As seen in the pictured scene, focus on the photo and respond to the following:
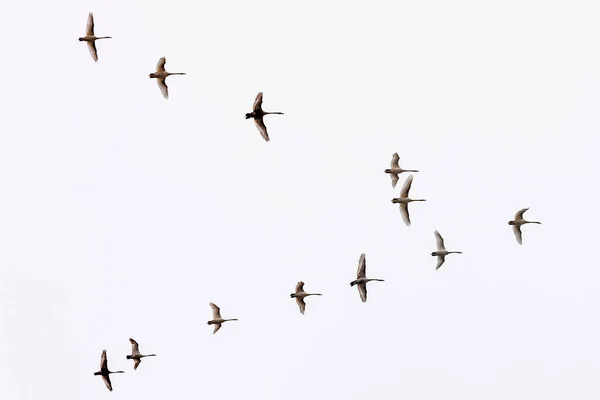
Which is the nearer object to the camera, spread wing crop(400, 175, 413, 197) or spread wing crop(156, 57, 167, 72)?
spread wing crop(156, 57, 167, 72)

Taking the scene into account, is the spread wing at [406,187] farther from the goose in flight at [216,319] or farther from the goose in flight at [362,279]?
the goose in flight at [216,319]

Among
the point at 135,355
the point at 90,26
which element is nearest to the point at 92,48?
the point at 90,26

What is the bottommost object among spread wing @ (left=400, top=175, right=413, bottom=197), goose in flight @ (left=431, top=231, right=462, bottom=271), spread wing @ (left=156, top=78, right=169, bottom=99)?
goose in flight @ (left=431, top=231, right=462, bottom=271)

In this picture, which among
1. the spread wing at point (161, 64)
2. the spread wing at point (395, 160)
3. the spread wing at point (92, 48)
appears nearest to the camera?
the spread wing at point (92, 48)

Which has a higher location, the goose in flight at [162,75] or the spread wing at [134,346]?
the goose in flight at [162,75]

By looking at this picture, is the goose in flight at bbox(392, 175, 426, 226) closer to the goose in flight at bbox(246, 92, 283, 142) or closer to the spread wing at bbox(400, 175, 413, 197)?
the spread wing at bbox(400, 175, 413, 197)

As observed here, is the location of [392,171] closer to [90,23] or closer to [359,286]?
[359,286]

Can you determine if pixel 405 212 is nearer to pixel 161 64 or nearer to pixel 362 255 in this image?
pixel 362 255

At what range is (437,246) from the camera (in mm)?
113750

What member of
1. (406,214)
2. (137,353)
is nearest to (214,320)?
(137,353)

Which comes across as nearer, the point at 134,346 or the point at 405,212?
the point at 405,212

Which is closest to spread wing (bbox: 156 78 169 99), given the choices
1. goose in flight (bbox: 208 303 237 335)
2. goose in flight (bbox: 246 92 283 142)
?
goose in flight (bbox: 246 92 283 142)

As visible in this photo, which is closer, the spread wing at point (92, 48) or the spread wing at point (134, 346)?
the spread wing at point (92, 48)

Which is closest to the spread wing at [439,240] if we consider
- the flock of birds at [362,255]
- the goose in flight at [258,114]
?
the flock of birds at [362,255]
